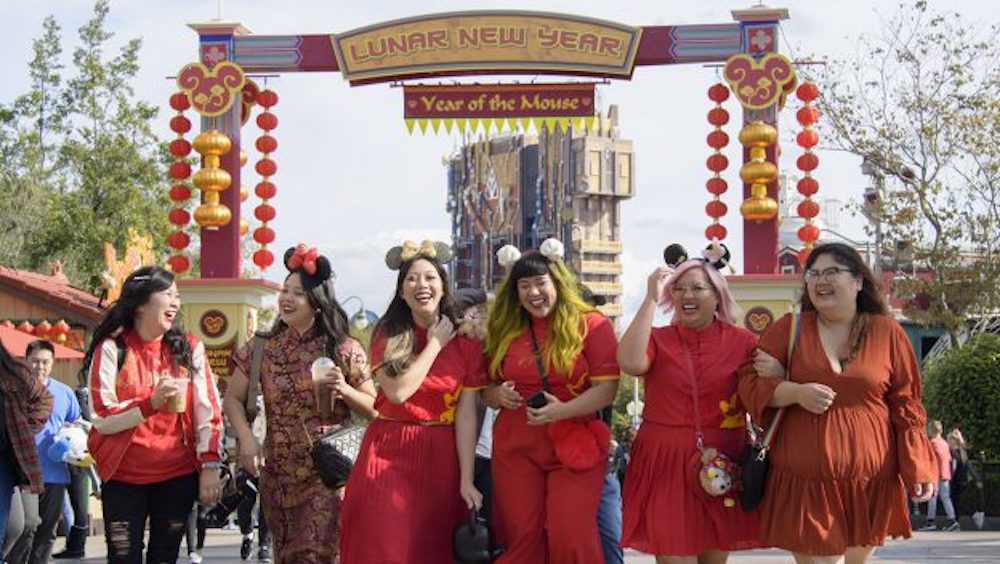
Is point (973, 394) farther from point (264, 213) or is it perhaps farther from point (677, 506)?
point (677, 506)

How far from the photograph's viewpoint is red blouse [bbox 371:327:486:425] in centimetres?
800

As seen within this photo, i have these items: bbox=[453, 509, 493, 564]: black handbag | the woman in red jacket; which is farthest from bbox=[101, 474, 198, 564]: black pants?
bbox=[453, 509, 493, 564]: black handbag

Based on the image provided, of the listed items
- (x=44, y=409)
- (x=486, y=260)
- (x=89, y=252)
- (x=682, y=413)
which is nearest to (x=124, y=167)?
(x=89, y=252)

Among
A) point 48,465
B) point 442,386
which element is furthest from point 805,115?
point 442,386

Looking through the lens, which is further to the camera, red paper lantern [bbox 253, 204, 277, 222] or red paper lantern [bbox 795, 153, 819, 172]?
red paper lantern [bbox 253, 204, 277, 222]

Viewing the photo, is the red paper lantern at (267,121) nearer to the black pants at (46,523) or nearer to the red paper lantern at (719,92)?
the red paper lantern at (719,92)

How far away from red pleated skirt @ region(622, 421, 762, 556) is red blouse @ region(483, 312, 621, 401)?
0.35 m

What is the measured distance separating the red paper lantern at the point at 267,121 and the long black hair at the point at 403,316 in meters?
12.8

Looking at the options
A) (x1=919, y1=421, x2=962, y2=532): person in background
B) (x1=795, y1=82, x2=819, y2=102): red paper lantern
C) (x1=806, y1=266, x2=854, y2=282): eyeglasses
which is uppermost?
(x1=795, y1=82, x2=819, y2=102): red paper lantern

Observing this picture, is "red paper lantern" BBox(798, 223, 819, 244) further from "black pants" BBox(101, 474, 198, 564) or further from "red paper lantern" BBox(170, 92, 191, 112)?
"black pants" BBox(101, 474, 198, 564)

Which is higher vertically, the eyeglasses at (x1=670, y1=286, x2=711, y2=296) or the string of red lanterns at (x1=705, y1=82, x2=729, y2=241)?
the string of red lanterns at (x1=705, y1=82, x2=729, y2=241)

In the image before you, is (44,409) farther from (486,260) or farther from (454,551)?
(486,260)

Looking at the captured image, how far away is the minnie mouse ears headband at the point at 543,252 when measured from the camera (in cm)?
798

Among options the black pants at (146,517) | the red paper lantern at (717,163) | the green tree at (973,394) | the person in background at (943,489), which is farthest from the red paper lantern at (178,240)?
the black pants at (146,517)
